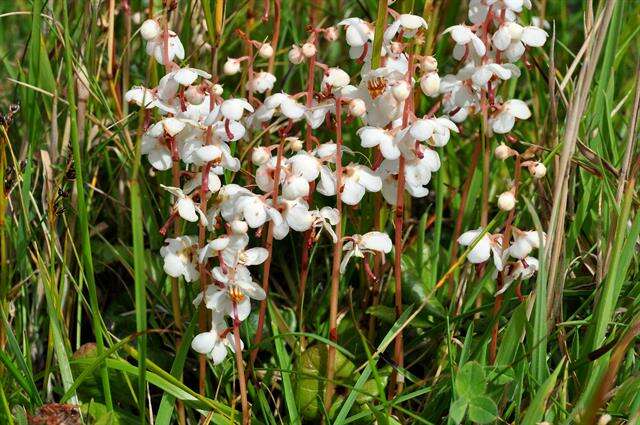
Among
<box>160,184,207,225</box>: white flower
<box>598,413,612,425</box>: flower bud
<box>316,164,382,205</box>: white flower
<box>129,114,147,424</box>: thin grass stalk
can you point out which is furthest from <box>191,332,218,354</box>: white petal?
<box>598,413,612,425</box>: flower bud

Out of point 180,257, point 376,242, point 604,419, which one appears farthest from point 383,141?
point 604,419

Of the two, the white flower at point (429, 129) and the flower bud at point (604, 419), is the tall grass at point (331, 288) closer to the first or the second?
the flower bud at point (604, 419)

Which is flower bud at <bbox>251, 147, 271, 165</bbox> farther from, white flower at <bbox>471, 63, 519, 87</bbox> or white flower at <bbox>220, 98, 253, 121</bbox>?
white flower at <bbox>471, 63, 519, 87</bbox>

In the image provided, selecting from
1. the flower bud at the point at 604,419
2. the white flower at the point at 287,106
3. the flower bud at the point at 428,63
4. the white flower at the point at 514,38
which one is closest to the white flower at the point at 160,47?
the white flower at the point at 287,106

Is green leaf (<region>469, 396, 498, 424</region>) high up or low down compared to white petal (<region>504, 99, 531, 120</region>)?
down

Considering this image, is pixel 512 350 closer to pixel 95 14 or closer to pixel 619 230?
pixel 619 230

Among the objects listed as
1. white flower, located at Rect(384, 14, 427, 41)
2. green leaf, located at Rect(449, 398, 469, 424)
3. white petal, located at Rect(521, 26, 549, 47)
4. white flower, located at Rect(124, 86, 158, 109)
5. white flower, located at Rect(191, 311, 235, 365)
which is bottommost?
white flower, located at Rect(191, 311, 235, 365)
